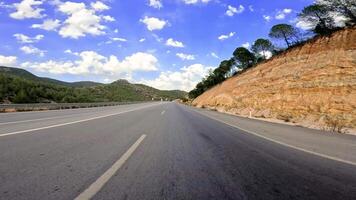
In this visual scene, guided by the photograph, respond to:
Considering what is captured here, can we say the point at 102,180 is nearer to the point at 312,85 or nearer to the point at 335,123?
the point at 335,123

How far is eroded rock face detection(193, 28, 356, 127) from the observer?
25.1m

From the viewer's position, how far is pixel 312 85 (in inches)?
1184

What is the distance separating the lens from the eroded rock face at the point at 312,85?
2508cm

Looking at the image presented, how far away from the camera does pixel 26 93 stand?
58.8 m

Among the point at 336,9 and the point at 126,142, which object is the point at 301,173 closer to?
the point at 126,142

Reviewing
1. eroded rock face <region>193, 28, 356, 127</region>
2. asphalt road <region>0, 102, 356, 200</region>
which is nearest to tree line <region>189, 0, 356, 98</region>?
eroded rock face <region>193, 28, 356, 127</region>

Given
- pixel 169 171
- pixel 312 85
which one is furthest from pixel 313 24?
pixel 169 171

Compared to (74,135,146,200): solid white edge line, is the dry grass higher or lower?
higher

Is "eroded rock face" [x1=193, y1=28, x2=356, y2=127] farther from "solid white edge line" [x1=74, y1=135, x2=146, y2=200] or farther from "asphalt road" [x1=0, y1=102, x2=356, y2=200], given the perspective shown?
"solid white edge line" [x1=74, y1=135, x2=146, y2=200]

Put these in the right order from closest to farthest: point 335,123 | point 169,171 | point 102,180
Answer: point 102,180 < point 169,171 < point 335,123

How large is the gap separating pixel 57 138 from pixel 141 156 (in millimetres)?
3970

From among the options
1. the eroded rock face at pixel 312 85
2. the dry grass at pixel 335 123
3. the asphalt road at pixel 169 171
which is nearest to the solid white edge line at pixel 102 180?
the asphalt road at pixel 169 171

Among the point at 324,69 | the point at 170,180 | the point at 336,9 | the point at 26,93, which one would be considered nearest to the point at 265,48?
the point at 336,9

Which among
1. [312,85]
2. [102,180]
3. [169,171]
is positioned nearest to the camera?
[102,180]
